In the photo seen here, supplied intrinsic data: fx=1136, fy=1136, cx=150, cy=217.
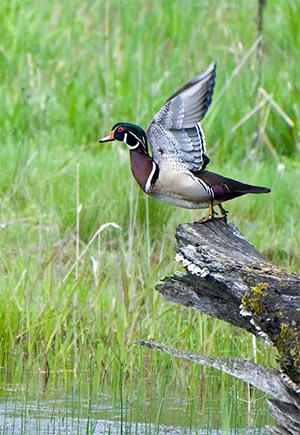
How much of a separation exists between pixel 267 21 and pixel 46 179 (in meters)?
3.32

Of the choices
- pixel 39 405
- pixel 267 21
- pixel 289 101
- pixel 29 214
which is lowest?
pixel 39 405

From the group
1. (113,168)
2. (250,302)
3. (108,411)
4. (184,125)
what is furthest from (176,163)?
(113,168)

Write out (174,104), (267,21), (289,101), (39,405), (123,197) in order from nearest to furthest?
(174,104) → (39,405) → (123,197) → (289,101) → (267,21)

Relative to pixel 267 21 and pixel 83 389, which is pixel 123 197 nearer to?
pixel 83 389

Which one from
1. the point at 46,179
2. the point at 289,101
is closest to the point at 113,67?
the point at 289,101

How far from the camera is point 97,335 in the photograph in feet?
16.2

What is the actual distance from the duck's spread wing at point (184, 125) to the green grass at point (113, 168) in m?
1.09

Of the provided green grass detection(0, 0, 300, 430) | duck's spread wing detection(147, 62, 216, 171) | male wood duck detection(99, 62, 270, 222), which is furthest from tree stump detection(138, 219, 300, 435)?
green grass detection(0, 0, 300, 430)

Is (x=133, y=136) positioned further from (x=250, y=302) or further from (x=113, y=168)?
(x=113, y=168)

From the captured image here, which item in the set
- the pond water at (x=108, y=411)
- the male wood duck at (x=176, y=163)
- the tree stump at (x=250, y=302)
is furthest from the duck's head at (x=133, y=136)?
the pond water at (x=108, y=411)

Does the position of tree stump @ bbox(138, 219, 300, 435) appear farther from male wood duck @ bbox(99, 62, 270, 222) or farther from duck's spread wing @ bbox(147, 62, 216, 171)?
duck's spread wing @ bbox(147, 62, 216, 171)

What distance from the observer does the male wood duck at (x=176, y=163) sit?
3.71 meters

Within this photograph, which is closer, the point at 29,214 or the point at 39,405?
the point at 39,405

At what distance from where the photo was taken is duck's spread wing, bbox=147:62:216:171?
360 cm
